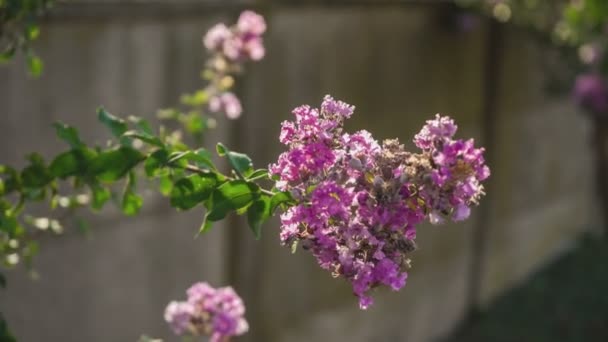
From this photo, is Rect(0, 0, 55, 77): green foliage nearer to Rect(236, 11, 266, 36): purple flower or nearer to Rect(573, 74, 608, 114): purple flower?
Rect(236, 11, 266, 36): purple flower

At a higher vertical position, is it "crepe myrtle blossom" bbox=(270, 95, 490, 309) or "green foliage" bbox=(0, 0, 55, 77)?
"green foliage" bbox=(0, 0, 55, 77)

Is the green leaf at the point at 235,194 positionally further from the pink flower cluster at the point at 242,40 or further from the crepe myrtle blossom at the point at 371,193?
the pink flower cluster at the point at 242,40

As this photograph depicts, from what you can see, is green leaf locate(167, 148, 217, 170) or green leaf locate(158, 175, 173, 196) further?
green leaf locate(158, 175, 173, 196)

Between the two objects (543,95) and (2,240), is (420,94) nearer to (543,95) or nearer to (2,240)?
(543,95)

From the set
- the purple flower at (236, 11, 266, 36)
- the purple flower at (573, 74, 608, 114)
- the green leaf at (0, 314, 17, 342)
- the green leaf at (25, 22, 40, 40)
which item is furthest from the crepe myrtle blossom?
the purple flower at (573, 74, 608, 114)

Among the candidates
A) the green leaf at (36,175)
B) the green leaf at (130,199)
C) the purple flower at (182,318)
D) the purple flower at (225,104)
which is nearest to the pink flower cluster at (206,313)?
the purple flower at (182,318)

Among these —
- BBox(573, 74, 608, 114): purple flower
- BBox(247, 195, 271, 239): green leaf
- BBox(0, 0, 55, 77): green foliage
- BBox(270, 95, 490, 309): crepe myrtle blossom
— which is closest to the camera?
BBox(270, 95, 490, 309): crepe myrtle blossom

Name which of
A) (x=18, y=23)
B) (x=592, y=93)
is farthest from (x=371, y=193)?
(x=592, y=93)

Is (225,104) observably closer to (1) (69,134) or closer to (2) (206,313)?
(2) (206,313)

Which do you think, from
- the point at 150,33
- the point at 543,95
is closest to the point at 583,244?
the point at 543,95
